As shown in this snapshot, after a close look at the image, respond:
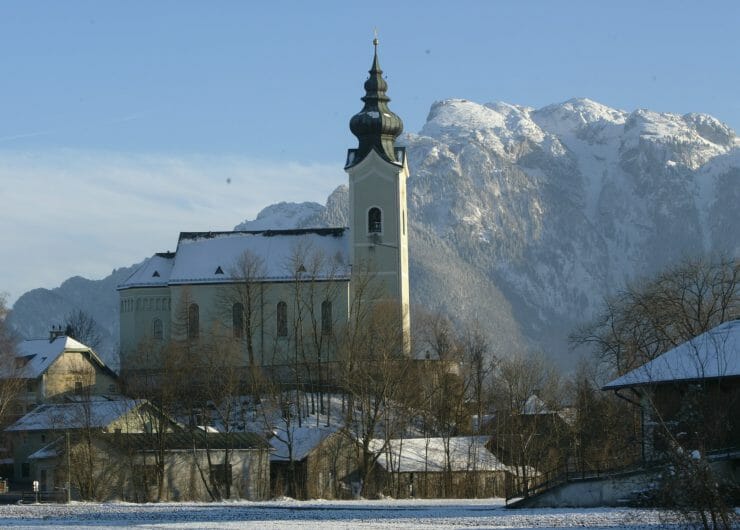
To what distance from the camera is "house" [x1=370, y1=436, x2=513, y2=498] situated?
68.8 meters

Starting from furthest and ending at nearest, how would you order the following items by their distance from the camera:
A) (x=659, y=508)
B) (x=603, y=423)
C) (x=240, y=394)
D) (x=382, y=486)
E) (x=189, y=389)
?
1. (x=240, y=394)
2. (x=189, y=389)
3. (x=603, y=423)
4. (x=382, y=486)
5. (x=659, y=508)

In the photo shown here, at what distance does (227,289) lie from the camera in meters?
97.4

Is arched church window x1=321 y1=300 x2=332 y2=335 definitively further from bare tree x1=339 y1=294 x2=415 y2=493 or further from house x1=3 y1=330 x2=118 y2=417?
house x1=3 y1=330 x2=118 y2=417

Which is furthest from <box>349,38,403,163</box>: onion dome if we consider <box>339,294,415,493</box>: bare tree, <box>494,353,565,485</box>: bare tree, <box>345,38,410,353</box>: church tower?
<box>494,353,565,485</box>: bare tree

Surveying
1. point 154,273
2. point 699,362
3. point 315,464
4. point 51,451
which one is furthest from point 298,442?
point 154,273

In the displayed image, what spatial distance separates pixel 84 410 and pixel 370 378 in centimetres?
1351

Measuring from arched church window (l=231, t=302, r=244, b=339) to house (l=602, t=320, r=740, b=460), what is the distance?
47729mm

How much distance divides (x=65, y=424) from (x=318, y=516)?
96.6ft

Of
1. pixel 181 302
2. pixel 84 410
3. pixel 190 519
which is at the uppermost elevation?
pixel 181 302

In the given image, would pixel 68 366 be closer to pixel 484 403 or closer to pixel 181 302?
pixel 181 302

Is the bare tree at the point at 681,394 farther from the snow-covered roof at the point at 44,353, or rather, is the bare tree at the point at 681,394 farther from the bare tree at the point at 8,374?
the snow-covered roof at the point at 44,353

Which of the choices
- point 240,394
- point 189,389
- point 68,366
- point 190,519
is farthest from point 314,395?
point 190,519

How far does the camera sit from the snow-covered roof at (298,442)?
2793 inches

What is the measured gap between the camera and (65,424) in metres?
71.7
